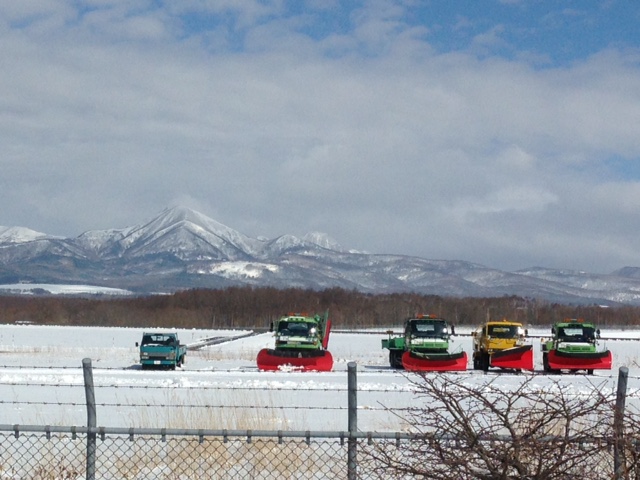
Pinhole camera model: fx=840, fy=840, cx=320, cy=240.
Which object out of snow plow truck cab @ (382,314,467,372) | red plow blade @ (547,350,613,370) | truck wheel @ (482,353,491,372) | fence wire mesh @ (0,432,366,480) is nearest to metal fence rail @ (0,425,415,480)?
fence wire mesh @ (0,432,366,480)

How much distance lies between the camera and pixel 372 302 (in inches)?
5600

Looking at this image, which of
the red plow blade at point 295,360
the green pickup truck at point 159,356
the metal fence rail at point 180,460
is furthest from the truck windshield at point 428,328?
the metal fence rail at point 180,460

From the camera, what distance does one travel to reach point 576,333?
3231 centimetres

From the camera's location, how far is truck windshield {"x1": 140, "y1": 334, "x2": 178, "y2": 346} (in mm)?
A: 33312

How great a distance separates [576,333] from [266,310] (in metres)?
101

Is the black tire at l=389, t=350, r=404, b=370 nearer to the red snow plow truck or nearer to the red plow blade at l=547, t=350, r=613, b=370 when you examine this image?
the red snow plow truck

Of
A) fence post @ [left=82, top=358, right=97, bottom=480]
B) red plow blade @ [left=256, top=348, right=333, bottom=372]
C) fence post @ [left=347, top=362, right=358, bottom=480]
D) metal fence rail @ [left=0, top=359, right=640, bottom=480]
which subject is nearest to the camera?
metal fence rail @ [left=0, top=359, right=640, bottom=480]

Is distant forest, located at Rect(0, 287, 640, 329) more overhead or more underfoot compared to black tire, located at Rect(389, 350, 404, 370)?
more overhead

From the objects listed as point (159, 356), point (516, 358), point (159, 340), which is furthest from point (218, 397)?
point (159, 340)

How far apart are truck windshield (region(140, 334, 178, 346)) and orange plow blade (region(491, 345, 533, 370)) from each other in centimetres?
1257

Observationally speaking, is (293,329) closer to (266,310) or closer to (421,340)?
(421,340)

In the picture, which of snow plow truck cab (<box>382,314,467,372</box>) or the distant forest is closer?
snow plow truck cab (<box>382,314,467,372</box>)

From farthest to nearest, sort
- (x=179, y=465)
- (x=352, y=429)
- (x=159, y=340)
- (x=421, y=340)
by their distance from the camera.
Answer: (x=159, y=340)
(x=421, y=340)
(x=179, y=465)
(x=352, y=429)

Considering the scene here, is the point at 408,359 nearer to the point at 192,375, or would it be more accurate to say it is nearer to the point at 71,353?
the point at 192,375
